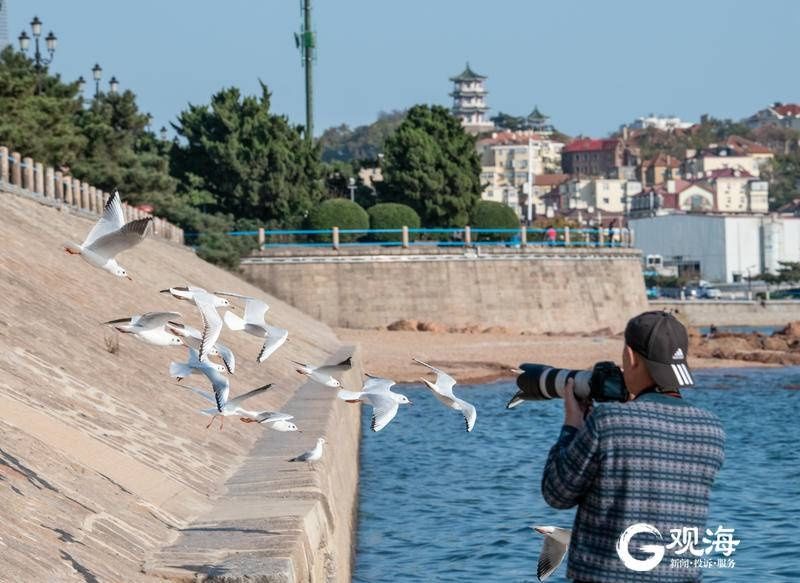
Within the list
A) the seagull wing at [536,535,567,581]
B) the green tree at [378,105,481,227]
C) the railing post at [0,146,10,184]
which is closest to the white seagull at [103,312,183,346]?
the seagull wing at [536,535,567,581]

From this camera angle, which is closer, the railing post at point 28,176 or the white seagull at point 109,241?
the white seagull at point 109,241

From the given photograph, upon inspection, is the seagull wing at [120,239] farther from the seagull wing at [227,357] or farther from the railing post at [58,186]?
the railing post at [58,186]

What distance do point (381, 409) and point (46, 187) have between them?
2275 centimetres

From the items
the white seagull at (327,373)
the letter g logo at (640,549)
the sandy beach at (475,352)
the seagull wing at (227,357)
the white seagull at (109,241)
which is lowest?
the sandy beach at (475,352)

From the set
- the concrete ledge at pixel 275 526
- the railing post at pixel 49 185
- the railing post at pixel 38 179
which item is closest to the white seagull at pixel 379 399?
the concrete ledge at pixel 275 526

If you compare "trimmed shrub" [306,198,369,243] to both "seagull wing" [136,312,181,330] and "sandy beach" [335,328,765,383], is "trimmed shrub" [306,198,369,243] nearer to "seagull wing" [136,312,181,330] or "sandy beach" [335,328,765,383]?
"sandy beach" [335,328,765,383]

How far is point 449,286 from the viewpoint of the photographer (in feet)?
182

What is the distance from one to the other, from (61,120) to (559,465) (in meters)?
38.0

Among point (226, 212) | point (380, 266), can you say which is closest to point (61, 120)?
point (380, 266)

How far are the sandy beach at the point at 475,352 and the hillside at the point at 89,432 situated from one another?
63.4 feet

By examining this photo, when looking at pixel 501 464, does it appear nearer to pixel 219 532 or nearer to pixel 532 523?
pixel 532 523

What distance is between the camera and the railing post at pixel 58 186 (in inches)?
1227

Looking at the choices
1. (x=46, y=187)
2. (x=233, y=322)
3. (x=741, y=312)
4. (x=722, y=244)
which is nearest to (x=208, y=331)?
(x=233, y=322)

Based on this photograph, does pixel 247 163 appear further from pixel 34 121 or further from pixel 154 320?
pixel 154 320
